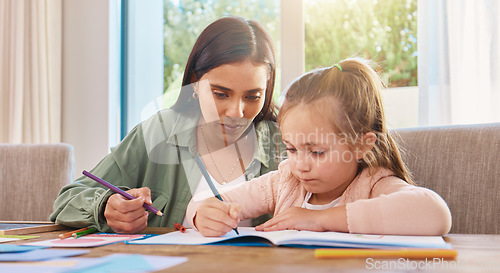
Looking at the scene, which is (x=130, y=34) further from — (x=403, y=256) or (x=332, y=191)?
(x=403, y=256)

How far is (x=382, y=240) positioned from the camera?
0.74 m

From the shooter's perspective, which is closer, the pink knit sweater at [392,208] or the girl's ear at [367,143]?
the pink knit sweater at [392,208]

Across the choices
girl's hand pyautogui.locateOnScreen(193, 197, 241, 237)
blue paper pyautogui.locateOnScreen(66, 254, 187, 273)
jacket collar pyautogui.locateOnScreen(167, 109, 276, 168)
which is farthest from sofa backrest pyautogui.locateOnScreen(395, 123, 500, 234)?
blue paper pyautogui.locateOnScreen(66, 254, 187, 273)

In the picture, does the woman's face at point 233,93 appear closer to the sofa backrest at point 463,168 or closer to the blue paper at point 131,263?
the sofa backrest at point 463,168

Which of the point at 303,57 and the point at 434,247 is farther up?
the point at 303,57

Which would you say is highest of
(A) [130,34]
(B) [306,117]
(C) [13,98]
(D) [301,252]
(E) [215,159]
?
(A) [130,34]

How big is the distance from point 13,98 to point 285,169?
2.41 m

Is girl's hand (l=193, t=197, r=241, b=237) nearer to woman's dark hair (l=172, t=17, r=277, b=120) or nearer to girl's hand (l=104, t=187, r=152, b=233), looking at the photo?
girl's hand (l=104, t=187, r=152, b=233)

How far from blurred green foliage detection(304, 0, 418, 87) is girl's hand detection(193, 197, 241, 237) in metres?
1.55

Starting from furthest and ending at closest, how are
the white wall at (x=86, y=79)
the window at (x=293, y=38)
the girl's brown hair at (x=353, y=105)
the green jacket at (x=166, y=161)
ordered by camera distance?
1. the white wall at (x=86, y=79)
2. the window at (x=293, y=38)
3. the green jacket at (x=166, y=161)
4. the girl's brown hair at (x=353, y=105)

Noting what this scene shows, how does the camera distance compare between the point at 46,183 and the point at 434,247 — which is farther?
the point at 46,183

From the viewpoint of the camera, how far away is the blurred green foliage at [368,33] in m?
2.38

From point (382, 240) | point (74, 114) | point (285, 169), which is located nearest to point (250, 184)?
point (285, 169)

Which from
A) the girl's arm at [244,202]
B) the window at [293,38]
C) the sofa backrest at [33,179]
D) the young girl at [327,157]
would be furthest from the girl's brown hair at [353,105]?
the sofa backrest at [33,179]
